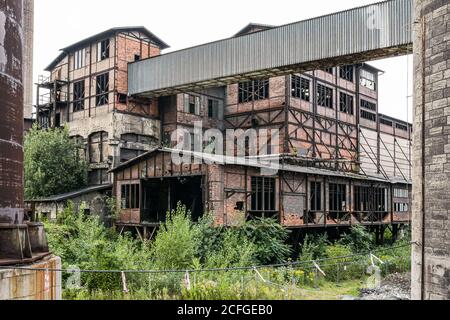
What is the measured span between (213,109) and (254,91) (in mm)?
3037

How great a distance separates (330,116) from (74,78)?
1724cm

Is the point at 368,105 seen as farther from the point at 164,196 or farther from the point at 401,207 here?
the point at 164,196

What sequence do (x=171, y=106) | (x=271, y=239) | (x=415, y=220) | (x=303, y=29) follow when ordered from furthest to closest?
(x=171, y=106) → (x=303, y=29) → (x=271, y=239) → (x=415, y=220)

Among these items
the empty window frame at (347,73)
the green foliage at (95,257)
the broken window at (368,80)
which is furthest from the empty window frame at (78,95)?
the broken window at (368,80)

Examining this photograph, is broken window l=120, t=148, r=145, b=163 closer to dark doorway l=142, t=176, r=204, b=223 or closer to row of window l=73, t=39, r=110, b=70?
dark doorway l=142, t=176, r=204, b=223

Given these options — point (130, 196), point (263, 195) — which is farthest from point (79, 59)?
point (263, 195)

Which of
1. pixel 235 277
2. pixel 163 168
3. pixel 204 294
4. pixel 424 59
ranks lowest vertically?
pixel 235 277

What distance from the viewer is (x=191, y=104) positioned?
30.3m

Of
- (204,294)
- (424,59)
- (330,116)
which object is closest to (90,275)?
(204,294)

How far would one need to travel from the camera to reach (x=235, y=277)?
14.3 meters

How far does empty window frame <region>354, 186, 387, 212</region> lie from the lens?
1110 inches

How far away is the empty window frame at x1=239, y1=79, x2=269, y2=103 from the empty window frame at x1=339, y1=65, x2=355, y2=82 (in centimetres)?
677

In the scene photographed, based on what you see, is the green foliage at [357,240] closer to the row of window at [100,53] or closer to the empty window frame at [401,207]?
the empty window frame at [401,207]

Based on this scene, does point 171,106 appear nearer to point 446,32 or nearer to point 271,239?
point 271,239
